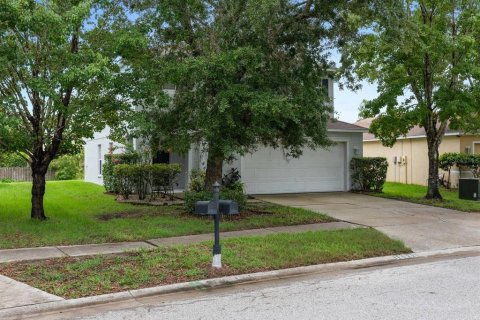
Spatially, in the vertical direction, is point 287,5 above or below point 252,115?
above

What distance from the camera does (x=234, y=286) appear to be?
6598mm

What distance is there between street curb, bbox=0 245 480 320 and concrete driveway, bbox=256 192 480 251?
679 millimetres

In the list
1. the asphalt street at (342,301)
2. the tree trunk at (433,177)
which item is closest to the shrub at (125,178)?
the asphalt street at (342,301)

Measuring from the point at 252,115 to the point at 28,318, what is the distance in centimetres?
661

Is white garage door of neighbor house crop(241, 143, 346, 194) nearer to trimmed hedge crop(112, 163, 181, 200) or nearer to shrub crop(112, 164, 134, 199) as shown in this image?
trimmed hedge crop(112, 163, 181, 200)

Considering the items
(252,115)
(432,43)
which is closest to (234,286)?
(252,115)

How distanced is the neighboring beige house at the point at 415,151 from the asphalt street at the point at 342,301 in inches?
680

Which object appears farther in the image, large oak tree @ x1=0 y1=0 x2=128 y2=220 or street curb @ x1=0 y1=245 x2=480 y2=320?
large oak tree @ x1=0 y1=0 x2=128 y2=220

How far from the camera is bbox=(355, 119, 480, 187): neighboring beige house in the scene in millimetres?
23422

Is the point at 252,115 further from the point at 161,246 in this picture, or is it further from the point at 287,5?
the point at 161,246

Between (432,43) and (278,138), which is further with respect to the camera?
(432,43)

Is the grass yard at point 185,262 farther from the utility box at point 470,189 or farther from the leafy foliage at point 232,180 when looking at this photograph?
the utility box at point 470,189

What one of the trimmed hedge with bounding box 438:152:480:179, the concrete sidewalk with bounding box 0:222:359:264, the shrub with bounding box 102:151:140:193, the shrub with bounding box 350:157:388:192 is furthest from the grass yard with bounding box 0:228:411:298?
the trimmed hedge with bounding box 438:152:480:179

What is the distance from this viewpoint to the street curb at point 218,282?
5.44 m
